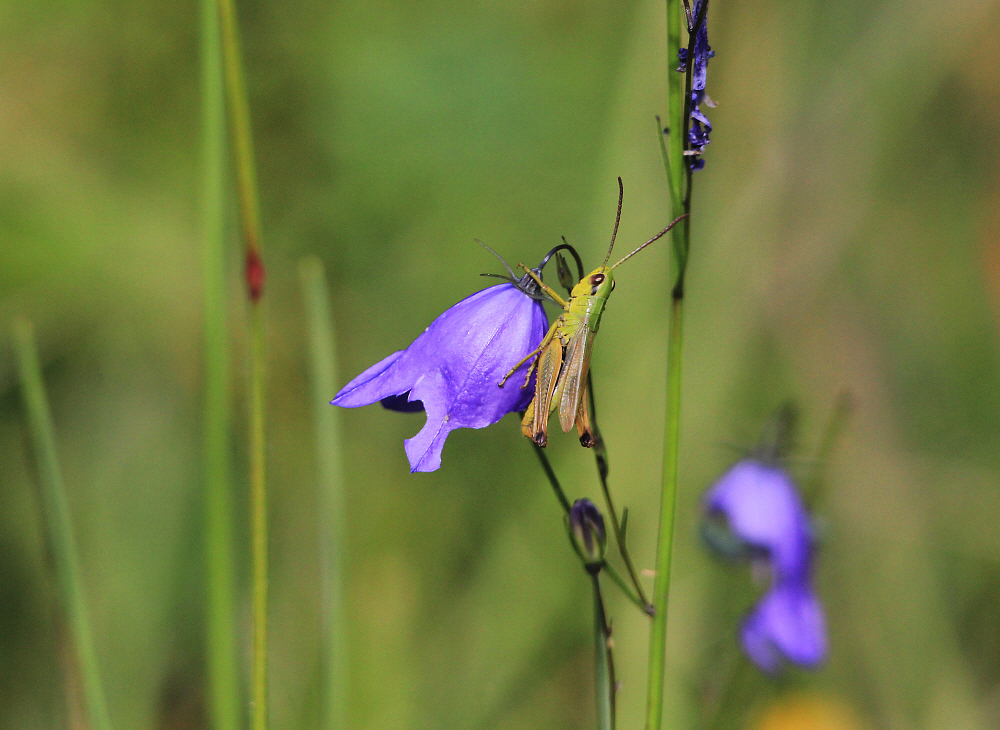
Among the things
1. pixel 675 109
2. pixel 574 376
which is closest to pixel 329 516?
pixel 574 376

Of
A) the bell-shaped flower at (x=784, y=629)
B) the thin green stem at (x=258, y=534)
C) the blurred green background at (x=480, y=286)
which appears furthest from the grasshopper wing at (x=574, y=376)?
the blurred green background at (x=480, y=286)

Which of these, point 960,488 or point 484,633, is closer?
point 484,633

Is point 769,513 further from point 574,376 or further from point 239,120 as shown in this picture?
point 239,120

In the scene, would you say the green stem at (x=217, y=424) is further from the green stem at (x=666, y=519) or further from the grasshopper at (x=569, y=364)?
the green stem at (x=666, y=519)

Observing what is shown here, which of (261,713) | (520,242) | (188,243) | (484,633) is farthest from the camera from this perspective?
(520,242)

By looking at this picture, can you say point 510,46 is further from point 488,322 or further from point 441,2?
point 488,322

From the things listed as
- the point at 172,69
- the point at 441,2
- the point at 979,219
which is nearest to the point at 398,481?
the point at 172,69

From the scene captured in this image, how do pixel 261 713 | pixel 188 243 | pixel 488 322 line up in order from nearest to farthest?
pixel 261 713 < pixel 488 322 < pixel 188 243

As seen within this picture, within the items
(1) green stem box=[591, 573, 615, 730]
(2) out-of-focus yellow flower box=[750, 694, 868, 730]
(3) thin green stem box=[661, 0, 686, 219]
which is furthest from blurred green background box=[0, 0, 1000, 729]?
(3) thin green stem box=[661, 0, 686, 219]
